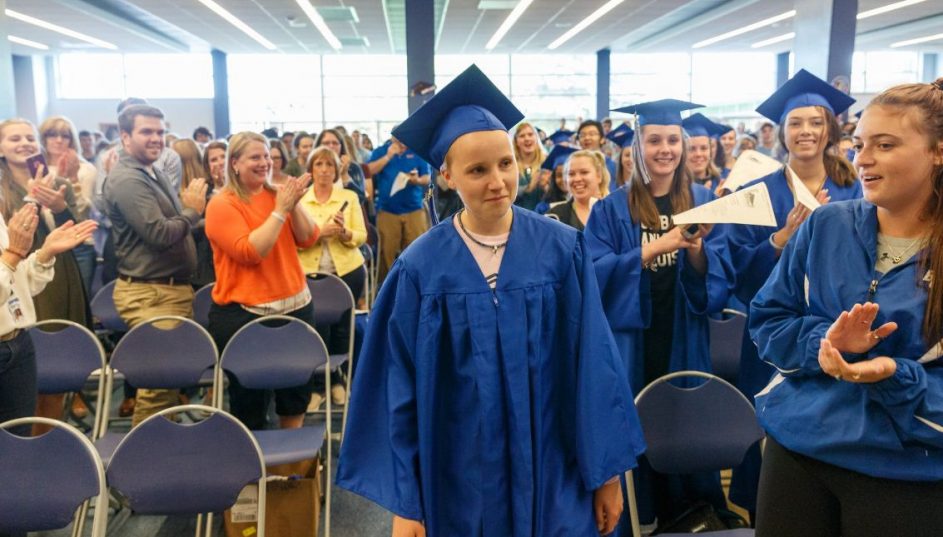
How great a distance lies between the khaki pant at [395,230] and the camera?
7156mm

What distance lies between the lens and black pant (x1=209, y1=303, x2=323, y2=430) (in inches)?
134

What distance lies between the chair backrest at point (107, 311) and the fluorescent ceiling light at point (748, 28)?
1170 cm

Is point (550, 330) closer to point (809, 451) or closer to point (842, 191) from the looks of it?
point (809, 451)

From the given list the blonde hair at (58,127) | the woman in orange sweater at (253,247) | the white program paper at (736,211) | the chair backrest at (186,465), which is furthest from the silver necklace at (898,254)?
the blonde hair at (58,127)

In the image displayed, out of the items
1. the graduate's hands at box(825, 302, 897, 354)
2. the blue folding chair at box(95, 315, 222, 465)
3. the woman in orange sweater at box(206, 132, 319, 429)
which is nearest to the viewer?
the graduate's hands at box(825, 302, 897, 354)

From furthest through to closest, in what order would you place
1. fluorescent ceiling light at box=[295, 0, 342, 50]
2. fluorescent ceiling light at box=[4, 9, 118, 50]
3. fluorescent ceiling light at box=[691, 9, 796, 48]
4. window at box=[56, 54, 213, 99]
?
window at box=[56, 54, 213, 99] → fluorescent ceiling light at box=[691, 9, 796, 48] → fluorescent ceiling light at box=[4, 9, 118, 50] → fluorescent ceiling light at box=[295, 0, 342, 50]

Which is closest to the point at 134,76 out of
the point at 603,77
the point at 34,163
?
the point at 603,77

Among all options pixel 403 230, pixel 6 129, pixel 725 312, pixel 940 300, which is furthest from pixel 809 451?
pixel 403 230

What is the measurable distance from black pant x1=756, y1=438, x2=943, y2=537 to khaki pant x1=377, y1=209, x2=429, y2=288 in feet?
18.5

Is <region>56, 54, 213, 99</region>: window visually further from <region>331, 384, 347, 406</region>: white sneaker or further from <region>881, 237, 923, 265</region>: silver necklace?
<region>881, 237, 923, 265</region>: silver necklace

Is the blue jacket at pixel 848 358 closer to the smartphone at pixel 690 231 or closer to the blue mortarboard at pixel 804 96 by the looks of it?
the smartphone at pixel 690 231

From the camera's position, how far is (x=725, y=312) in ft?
11.8

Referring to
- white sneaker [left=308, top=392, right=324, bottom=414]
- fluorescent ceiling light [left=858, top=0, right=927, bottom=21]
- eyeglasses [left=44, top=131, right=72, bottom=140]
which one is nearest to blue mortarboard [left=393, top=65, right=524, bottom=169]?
white sneaker [left=308, top=392, right=324, bottom=414]

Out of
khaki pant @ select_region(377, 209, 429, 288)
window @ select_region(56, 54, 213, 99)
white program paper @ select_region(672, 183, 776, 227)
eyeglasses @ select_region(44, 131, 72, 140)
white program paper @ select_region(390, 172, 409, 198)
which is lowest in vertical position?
khaki pant @ select_region(377, 209, 429, 288)
